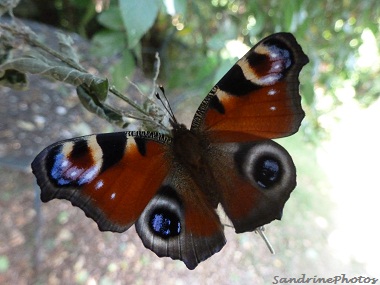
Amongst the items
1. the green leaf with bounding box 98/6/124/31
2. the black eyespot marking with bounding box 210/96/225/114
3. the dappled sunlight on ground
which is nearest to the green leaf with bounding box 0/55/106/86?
the black eyespot marking with bounding box 210/96/225/114

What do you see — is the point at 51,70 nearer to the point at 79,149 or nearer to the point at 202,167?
the point at 79,149

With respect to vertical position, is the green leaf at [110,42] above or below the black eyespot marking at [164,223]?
below

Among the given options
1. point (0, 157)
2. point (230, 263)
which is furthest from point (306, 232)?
point (0, 157)

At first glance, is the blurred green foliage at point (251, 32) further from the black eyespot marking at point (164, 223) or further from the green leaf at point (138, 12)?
the black eyespot marking at point (164, 223)

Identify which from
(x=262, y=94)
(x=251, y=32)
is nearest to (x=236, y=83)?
(x=262, y=94)

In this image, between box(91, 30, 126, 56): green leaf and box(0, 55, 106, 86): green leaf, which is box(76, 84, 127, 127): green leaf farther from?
box(91, 30, 126, 56): green leaf

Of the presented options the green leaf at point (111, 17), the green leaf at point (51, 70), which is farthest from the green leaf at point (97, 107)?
the green leaf at point (111, 17)

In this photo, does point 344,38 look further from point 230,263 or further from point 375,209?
point 375,209
